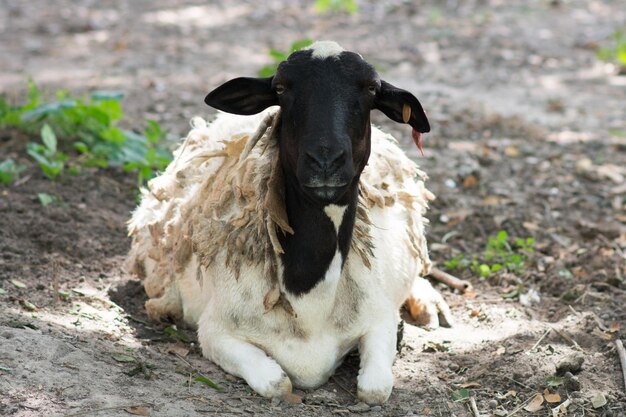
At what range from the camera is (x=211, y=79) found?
38.2 ft

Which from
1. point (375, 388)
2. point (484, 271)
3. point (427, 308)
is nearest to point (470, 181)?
point (484, 271)

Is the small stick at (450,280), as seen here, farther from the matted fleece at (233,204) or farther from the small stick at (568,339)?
the small stick at (568,339)

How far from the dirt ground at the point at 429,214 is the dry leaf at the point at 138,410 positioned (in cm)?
5

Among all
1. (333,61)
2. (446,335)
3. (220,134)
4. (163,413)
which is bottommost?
(446,335)

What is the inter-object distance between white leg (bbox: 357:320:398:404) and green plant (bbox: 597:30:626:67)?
8528 mm

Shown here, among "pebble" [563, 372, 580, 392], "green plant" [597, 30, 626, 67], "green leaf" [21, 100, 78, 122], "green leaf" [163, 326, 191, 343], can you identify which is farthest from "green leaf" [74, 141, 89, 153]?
"green plant" [597, 30, 626, 67]

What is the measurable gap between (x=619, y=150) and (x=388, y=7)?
750cm

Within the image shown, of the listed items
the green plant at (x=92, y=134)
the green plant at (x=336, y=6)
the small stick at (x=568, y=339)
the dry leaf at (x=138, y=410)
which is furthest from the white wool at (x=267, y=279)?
the green plant at (x=336, y=6)

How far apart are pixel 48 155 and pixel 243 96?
3.22 metres

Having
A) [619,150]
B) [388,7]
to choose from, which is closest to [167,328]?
[619,150]

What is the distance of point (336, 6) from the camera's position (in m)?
16.2

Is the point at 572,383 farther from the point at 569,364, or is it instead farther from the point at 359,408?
the point at 359,408

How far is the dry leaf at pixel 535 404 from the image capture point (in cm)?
520

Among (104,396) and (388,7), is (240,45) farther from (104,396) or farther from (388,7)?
(104,396)
